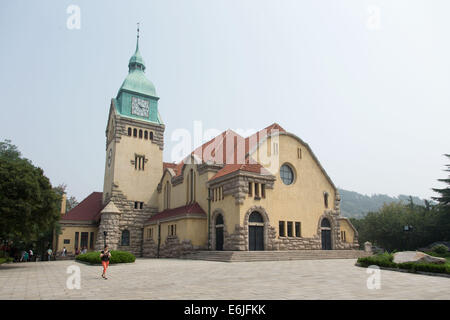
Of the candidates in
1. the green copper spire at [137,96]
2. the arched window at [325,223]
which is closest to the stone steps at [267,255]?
the arched window at [325,223]

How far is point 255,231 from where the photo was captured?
28609 millimetres

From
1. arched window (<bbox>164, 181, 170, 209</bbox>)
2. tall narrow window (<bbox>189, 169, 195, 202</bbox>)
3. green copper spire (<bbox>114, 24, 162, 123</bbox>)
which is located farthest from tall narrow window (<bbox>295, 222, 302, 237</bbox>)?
green copper spire (<bbox>114, 24, 162, 123</bbox>)

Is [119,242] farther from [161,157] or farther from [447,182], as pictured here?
[447,182]

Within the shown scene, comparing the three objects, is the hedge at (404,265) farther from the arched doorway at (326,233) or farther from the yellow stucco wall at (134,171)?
the yellow stucco wall at (134,171)

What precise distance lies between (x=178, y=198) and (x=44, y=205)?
16037 millimetres

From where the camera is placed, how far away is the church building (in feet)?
95.6

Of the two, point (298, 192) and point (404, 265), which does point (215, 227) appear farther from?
point (404, 265)

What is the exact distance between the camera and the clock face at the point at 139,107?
4262cm

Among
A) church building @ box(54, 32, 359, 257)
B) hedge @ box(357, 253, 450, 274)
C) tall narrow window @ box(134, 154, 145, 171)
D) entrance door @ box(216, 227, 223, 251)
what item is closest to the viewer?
hedge @ box(357, 253, 450, 274)

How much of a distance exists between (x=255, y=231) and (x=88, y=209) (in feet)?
73.9

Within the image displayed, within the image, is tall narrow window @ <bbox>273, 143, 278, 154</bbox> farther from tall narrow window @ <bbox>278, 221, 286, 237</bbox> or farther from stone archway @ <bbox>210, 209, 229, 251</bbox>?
stone archway @ <bbox>210, 209, 229, 251</bbox>

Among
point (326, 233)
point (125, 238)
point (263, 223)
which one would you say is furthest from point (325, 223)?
point (125, 238)

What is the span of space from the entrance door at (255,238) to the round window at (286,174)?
17.7ft
